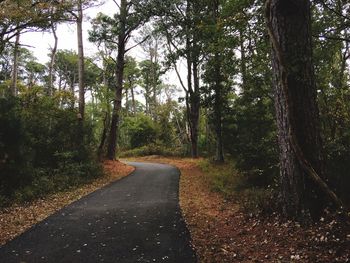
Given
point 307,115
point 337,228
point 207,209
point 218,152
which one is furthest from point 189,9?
point 337,228

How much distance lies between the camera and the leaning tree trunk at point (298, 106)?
5895 mm

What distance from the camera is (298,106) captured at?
5.99 meters

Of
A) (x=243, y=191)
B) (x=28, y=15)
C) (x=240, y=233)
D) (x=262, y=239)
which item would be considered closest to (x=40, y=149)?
(x=28, y=15)

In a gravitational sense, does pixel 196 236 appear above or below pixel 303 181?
below

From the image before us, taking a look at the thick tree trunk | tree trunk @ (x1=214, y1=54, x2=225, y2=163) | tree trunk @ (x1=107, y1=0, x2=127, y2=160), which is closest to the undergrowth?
tree trunk @ (x1=214, y1=54, x2=225, y2=163)

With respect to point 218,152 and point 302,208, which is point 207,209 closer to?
point 302,208

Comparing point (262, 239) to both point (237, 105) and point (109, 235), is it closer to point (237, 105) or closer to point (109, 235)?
point (109, 235)

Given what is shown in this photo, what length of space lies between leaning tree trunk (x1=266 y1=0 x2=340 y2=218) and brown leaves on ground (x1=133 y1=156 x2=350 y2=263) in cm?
49

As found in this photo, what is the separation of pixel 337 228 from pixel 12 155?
10023 mm

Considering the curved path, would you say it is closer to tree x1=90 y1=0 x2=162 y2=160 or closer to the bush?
tree x1=90 y1=0 x2=162 y2=160

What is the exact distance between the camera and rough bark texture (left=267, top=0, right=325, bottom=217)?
233 inches

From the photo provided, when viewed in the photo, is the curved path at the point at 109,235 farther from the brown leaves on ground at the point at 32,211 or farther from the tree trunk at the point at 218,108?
the tree trunk at the point at 218,108

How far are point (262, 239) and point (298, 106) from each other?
2.34 meters

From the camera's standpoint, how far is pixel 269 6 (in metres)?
6.35
